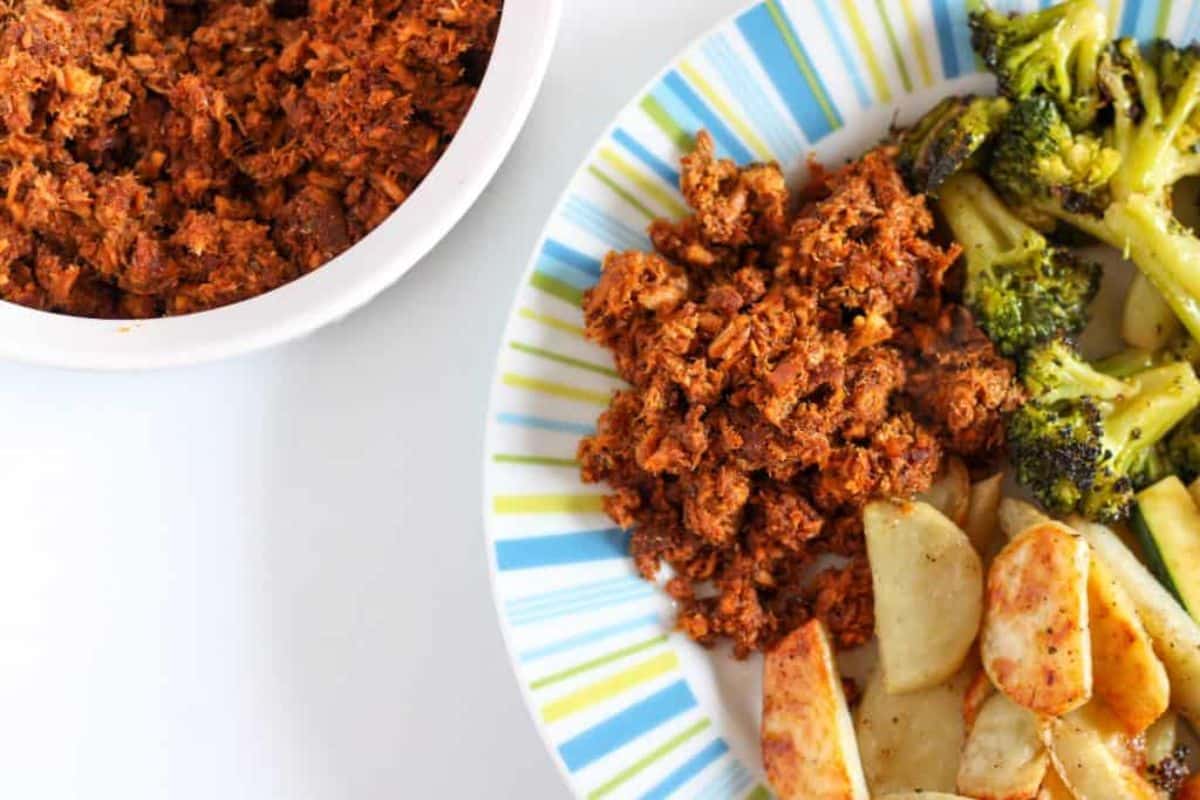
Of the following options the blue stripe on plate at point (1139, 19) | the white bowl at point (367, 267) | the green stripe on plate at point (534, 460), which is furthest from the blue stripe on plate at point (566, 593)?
the blue stripe on plate at point (1139, 19)

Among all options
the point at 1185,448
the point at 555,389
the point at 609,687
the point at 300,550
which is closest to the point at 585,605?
the point at 609,687

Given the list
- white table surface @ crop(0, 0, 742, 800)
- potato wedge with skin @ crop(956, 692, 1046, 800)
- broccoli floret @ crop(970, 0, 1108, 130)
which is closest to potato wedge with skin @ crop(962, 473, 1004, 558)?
potato wedge with skin @ crop(956, 692, 1046, 800)

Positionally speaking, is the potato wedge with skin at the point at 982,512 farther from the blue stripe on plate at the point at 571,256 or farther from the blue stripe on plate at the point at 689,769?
the blue stripe on plate at the point at 571,256

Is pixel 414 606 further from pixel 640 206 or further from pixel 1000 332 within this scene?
pixel 1000 332

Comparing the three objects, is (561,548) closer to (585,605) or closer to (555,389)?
(585,605)

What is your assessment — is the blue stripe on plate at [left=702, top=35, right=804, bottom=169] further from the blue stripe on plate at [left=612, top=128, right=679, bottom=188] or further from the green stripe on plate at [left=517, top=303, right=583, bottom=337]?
the green stripe on plate at [left=517, top=303, right=583, bottom=337]

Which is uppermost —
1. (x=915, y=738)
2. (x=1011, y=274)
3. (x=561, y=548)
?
(x=1011, y=274)

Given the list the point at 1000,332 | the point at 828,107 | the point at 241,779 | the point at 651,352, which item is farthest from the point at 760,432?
the point at 241,779
